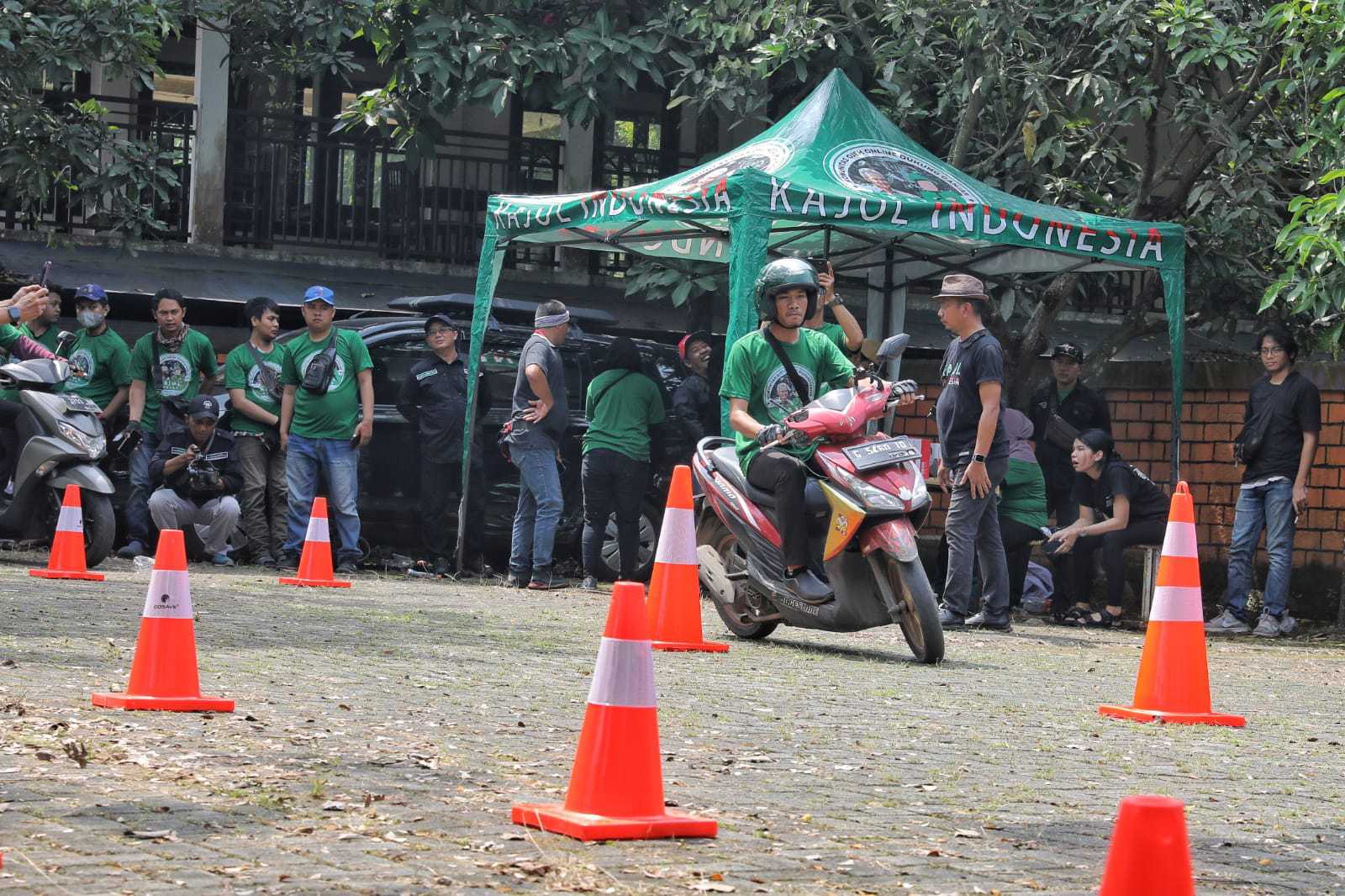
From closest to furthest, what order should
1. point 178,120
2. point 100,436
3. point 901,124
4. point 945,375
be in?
point 945,375 < point 100,436 < point 901,124 < point 178,120

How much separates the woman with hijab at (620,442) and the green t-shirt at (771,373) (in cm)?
416

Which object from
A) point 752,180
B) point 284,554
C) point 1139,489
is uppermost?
point 752,180

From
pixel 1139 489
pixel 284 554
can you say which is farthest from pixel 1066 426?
pixel 284 554

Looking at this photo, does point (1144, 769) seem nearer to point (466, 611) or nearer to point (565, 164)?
point (466, 611)

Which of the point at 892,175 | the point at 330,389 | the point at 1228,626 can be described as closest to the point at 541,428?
the point at 330,389

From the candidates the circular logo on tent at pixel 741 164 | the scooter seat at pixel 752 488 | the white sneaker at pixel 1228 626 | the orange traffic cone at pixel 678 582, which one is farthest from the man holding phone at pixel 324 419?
the white sneaker at pixel 1228 626

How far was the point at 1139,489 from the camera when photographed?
44.7 ft

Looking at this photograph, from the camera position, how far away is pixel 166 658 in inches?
252

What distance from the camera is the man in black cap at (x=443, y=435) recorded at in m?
15.2

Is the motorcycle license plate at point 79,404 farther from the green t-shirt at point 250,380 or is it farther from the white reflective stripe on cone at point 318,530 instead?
the green t-shirt at point 250,380

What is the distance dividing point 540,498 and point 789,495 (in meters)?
5.05

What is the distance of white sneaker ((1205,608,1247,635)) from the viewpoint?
43.2 ft

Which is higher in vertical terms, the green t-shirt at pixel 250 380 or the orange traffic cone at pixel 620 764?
the green t-shirt at pixel 250 380

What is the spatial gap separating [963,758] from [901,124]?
12.1 m
